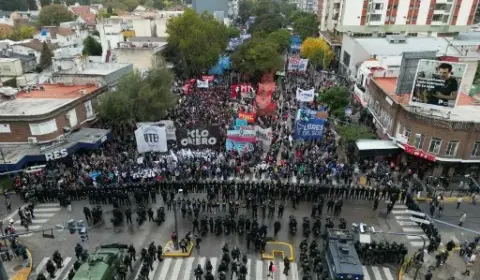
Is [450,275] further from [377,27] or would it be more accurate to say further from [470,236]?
[377,27]

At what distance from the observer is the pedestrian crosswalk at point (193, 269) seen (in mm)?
17984

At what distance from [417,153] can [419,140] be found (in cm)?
106

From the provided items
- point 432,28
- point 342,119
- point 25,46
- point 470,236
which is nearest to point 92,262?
point 470,236

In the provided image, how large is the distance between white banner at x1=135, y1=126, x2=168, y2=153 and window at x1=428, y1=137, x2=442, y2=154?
20.5 m

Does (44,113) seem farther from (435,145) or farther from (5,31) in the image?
(5,31)

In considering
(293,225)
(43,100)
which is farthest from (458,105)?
(43,100)

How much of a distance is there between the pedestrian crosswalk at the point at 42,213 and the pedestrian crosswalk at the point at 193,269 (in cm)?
363

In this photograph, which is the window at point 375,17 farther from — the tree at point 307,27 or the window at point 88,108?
the window at point 88,108

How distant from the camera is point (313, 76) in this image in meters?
55.7

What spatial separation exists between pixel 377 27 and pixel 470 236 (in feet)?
176

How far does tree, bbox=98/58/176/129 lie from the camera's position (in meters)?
31.5

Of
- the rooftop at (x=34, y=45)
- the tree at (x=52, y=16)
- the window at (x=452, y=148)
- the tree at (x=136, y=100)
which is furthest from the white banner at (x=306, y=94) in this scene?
the tree at (x=52, y=16)

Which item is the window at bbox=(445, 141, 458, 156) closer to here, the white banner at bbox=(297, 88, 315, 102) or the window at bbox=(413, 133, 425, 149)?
the window at bbox=(413, 133, 425, 149)

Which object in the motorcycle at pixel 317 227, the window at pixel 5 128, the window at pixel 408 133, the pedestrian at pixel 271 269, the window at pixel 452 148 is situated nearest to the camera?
the pedestrian at pixel 271 269
